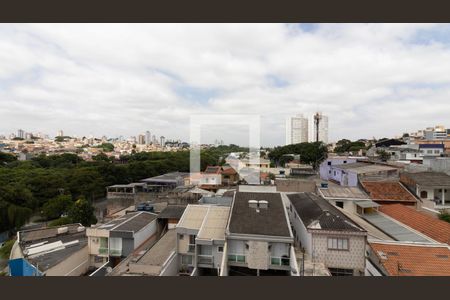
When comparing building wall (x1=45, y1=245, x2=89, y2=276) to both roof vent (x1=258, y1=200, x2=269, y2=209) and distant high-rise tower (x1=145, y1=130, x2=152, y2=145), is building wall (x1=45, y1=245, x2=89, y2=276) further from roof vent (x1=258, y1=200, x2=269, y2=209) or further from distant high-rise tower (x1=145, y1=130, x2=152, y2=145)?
distant high-rise tower (x1=145, y1=130, x2=152, y2=145)

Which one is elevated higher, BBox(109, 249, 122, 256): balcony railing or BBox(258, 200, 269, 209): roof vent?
BBox(258, 200, 269, 209): roof vent

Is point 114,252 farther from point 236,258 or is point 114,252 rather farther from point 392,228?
Result: point 392,228

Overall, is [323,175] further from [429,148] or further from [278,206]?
[278,206]

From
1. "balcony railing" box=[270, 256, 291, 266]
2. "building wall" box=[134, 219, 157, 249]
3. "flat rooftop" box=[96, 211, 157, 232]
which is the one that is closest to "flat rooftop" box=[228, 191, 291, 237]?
"balcony railing" box=[270, 256, 291, 266]

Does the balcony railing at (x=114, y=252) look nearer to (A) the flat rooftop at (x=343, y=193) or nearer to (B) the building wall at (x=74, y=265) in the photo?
(B) the building wall at (x=74, y=265)

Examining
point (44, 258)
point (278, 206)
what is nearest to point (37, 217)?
point (44, 258)

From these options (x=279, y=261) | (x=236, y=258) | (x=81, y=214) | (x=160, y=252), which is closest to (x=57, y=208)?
(x=81, y=214)

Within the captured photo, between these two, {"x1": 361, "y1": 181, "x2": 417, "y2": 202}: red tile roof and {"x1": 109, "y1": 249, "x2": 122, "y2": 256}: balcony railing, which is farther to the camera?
{"x1": 361, "y1": 181, "x2": 417, "y2": 202}: red tile roof
